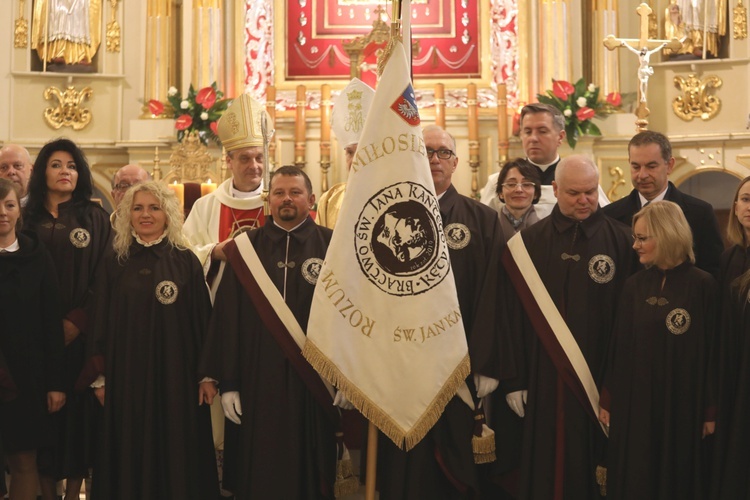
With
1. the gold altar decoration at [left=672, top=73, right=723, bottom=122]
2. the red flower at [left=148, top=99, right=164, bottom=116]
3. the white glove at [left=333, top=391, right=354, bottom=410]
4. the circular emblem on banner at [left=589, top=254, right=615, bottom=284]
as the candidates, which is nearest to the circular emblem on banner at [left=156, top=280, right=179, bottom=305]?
the white glove at [left=333, top=391, right=354, bottom=410]

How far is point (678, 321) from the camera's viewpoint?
14.7 ft

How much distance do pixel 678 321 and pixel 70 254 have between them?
2907 millimetres

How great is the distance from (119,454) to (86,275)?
0.93 meters

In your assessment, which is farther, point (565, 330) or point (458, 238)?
point (458, 238)

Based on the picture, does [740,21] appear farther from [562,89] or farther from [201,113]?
[201,113]

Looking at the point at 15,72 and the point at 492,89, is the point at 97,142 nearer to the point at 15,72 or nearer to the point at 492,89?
the point at 15,72

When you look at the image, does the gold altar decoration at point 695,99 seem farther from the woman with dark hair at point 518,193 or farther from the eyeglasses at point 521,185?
the eyeglasses at point 521,185

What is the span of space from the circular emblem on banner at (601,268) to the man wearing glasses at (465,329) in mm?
431

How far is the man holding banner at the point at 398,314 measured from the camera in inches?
181

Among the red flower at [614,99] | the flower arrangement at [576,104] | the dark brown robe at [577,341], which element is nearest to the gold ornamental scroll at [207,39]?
the flower arrangement at [576,104]

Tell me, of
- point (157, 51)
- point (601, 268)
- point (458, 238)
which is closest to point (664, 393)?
point (601, 268)

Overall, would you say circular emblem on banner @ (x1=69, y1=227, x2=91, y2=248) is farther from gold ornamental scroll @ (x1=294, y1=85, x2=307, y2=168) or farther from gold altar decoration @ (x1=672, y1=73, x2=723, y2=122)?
gold altar decoration @ (x1=672, y1=73, x2=723, y2=122)

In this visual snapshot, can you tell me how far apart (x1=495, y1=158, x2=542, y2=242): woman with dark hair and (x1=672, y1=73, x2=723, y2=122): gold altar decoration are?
191 inches

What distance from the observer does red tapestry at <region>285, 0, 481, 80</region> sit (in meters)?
10.1
